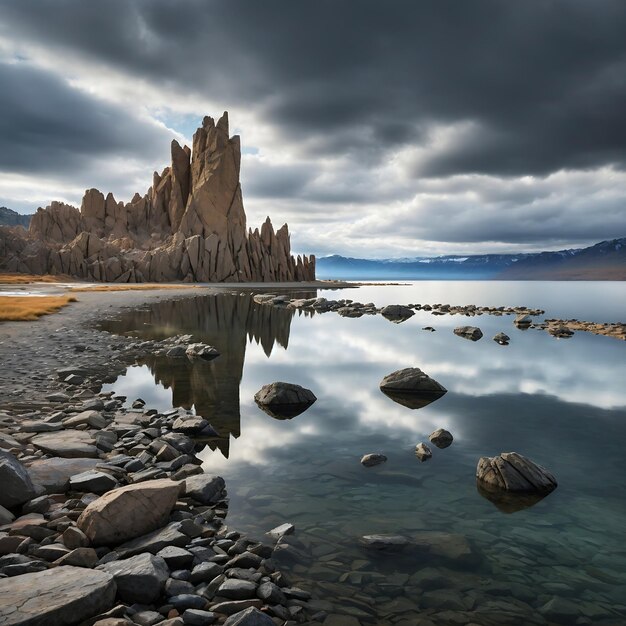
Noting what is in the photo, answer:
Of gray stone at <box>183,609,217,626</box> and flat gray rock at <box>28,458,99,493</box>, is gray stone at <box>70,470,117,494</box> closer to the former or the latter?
flat gray rock at <box>28,458,99,493</box>

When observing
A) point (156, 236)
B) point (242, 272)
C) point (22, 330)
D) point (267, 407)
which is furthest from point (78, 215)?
point (267, 407)

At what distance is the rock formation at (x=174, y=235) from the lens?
394ft

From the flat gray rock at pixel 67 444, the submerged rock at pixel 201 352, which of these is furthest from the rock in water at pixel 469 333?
the flat gray rock at pixel 67 444

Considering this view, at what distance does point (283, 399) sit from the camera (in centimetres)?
1452

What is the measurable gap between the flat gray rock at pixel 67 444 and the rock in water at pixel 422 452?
23.5 feet

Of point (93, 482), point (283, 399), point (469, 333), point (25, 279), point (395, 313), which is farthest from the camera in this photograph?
point (25, 279)

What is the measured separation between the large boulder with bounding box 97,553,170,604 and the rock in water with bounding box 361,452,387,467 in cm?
547

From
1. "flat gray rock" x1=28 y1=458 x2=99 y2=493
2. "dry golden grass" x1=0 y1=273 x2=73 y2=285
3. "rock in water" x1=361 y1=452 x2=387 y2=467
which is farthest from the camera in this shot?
"dry golden grass" x1=0 y1=273 x2=73 y2=285

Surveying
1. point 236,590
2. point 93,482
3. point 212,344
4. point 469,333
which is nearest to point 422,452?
point 236,590

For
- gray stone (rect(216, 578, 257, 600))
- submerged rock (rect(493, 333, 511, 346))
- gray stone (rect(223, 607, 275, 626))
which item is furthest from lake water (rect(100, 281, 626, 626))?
submerged rock (rect(493, 333, 511, 346))

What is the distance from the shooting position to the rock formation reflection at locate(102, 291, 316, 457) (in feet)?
44.6

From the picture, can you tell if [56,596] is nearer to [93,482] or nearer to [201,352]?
[93,482]

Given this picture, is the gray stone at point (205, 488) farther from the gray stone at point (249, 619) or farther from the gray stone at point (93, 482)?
the gray stone at point (249, 619)

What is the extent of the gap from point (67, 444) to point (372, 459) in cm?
655
